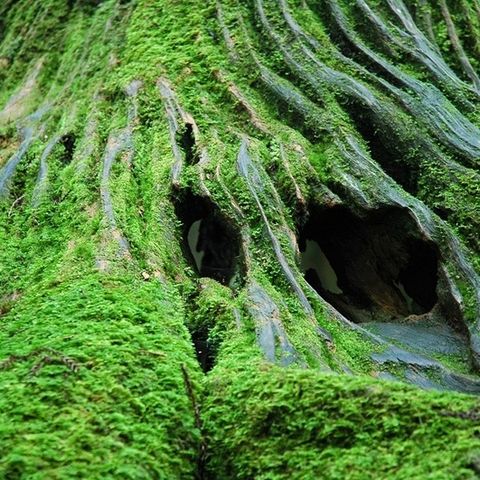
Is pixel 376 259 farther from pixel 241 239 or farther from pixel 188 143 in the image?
pixel 188 143

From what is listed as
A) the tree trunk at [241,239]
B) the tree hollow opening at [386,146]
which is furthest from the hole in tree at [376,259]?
the tree hollow opening at [386,146]

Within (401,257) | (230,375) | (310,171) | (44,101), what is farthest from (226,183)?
(44,101)

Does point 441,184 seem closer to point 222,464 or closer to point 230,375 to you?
point 230,375

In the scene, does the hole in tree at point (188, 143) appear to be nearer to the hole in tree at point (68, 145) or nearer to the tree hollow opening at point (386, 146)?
the hole in tree at point (68, 145)

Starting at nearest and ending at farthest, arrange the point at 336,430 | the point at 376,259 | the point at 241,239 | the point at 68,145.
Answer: the point at 336,430 < the point at 241,239 < the point at 376,259 < the point at 68,145

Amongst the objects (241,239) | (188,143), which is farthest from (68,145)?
(241,239)

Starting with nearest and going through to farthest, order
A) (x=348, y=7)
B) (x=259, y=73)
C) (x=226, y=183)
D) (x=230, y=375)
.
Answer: (x=230, y=375) < (x=226, y=183) < (x=259, y=73) < (x=348, y=7)
